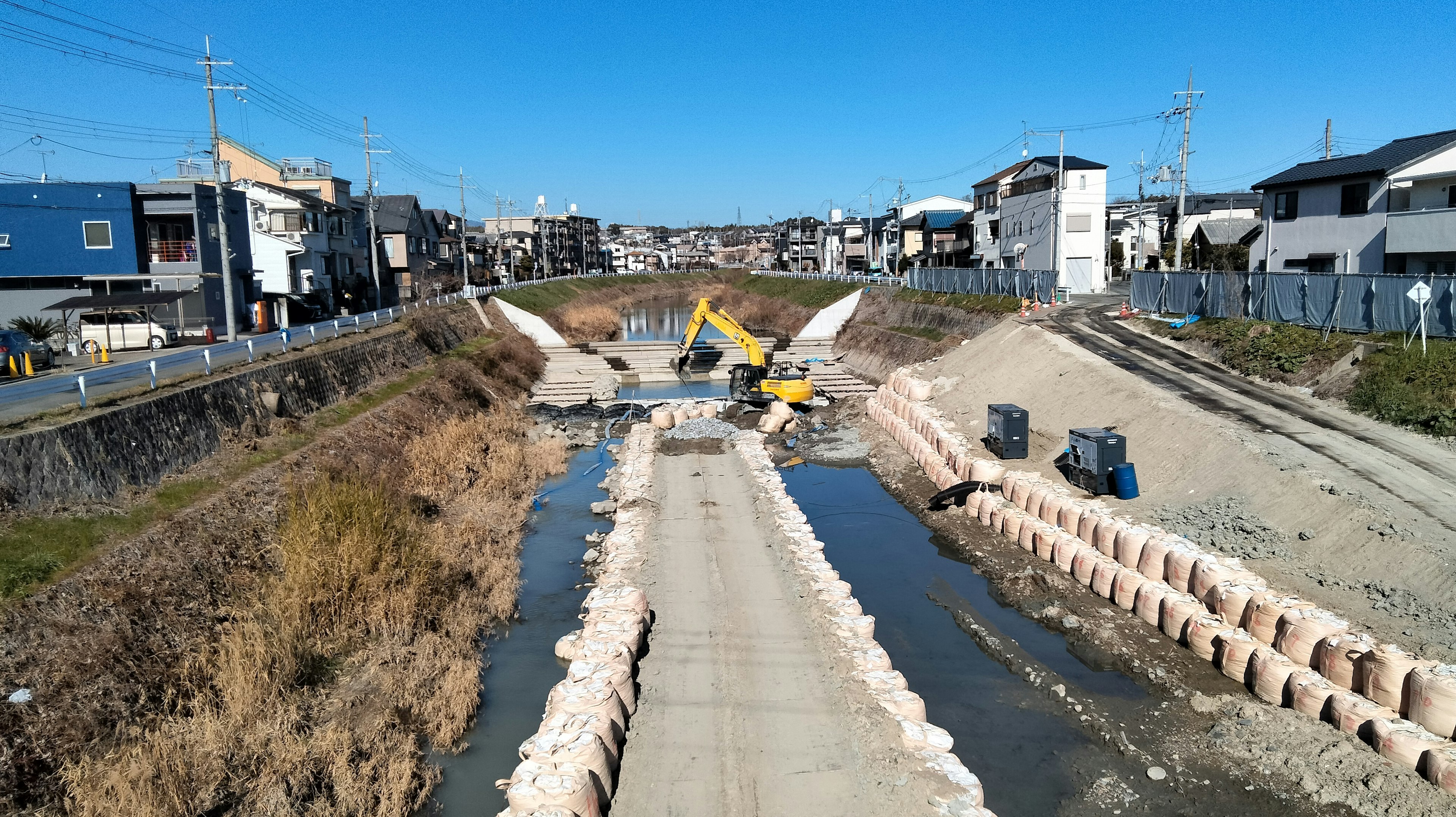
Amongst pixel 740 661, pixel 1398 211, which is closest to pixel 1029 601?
pixel 740 661

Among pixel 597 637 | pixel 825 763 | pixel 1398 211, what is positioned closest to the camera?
pixel 825 763

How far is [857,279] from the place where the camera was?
199 ft

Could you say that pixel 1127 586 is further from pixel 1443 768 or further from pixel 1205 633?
pixel 1443 768

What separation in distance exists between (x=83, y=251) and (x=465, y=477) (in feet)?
71.7

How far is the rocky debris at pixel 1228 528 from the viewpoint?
555 inches

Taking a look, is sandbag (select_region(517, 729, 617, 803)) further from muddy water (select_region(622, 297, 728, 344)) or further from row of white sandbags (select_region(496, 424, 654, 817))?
muddy water (select_region(622, 297, 728, 344))

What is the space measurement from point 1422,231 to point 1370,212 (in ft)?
9.30

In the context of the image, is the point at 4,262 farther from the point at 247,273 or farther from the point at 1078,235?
the point at 1078,235

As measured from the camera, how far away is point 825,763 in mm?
9625

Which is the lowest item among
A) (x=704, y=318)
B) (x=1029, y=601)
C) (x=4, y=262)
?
(x=1029, y=601)

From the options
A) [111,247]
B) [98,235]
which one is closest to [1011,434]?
[111,247]

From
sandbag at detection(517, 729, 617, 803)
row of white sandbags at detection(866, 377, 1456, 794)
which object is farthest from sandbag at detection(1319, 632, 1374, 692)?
sandbag at detection(517, 729, 617, 803)

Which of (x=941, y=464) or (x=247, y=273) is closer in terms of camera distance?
(x=941, y=464)

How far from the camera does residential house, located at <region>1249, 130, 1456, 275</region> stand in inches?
1033
